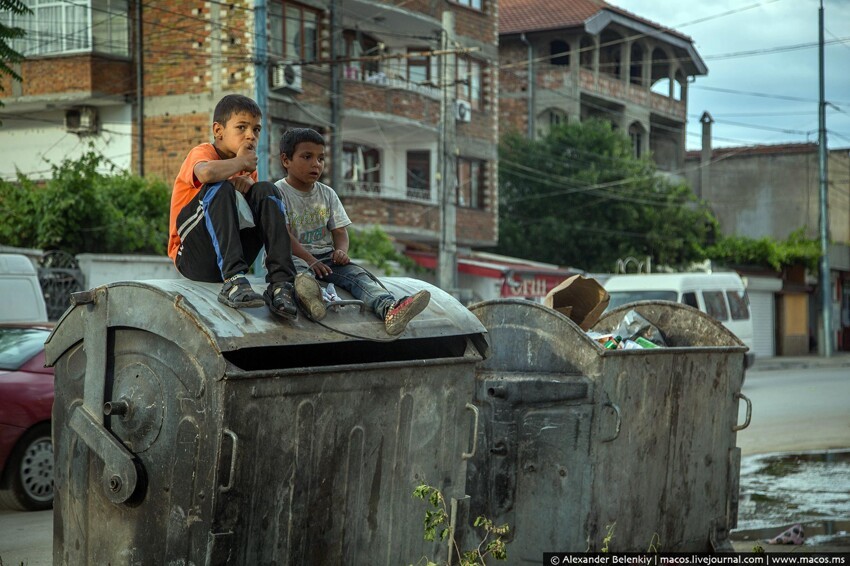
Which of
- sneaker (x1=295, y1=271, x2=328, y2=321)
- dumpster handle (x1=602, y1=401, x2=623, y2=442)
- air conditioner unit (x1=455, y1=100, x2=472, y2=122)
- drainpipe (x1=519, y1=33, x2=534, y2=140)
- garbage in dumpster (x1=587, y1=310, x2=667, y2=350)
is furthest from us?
drainpipe (x1=519, y1=33, x2=534, y2=140)

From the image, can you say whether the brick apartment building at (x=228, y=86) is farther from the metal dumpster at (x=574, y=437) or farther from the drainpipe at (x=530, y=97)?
the metal dumpster at (x=574, y=437)

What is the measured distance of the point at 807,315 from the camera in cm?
4166

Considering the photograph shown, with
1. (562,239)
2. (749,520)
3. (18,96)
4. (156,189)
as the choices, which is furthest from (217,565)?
(562,239)

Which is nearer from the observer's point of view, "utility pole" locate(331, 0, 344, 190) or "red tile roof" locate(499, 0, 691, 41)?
"utility pole" locate(331, 0, 344, 190)

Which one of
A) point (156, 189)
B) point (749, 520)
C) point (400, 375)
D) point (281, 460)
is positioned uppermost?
point (156, 189)

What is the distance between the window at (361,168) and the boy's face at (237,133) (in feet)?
72.6

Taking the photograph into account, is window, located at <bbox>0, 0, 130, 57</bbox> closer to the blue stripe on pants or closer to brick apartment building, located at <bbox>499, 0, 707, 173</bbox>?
brick apartment building, located at <bbox>499, 0, 707, 173</bbox>

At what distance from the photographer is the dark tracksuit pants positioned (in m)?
4.13

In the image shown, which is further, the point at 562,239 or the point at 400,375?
the point at 562,239

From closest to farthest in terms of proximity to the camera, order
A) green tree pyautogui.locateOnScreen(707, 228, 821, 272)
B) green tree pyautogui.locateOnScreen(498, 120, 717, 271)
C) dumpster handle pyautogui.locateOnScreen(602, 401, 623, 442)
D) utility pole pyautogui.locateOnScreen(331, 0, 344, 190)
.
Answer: dumpster handle pyautogui.locateOnScreen(602, 401, 623, 442), utility pole pyautogui.locateOnScreen(331, 0, 344, 190), green tree pyautogui.locateOnScreen(498, 120, 717, 271), green tree pyautogui.locateOnScreen(707, 228, 821, 272)

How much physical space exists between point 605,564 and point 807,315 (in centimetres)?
3873

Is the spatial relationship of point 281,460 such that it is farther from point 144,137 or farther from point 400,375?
point 144,137

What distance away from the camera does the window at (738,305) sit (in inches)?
854

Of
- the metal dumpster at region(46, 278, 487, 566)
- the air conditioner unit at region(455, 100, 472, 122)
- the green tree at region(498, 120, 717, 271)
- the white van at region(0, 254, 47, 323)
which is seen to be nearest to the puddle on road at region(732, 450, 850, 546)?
the metal dumpster at region(46, 278, 487, 566)
